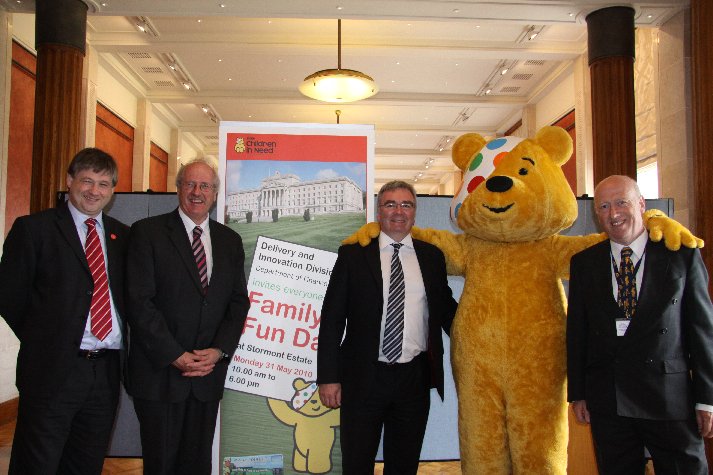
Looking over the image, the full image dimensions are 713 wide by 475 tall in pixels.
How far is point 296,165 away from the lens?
2.54 m

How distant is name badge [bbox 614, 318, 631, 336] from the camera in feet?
5.88

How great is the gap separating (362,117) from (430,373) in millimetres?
8552

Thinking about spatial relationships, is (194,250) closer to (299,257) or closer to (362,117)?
(299,257)

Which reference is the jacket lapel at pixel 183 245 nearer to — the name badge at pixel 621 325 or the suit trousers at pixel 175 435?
the suit trousers at pixel 175 435

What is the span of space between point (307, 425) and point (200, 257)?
3.18ft

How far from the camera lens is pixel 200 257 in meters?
2.03

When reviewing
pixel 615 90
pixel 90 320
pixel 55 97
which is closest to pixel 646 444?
pixel 90 320

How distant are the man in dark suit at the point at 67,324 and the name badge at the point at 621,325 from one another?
67.7 inches

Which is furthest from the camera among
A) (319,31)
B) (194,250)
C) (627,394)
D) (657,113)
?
(319,31)

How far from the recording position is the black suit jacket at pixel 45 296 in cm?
179

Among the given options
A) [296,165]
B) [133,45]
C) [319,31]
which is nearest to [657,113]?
[319,31]

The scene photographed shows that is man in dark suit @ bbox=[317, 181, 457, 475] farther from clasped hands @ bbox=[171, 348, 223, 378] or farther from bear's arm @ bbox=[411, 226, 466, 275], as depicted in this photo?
clasped hands @ bbox=[171, 348, 223, 378]

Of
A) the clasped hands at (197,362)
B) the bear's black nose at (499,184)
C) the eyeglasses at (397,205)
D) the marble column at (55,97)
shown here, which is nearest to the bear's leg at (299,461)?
the clasped hands at (197,362)

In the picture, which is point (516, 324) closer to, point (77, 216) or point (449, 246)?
point (449, 246)
